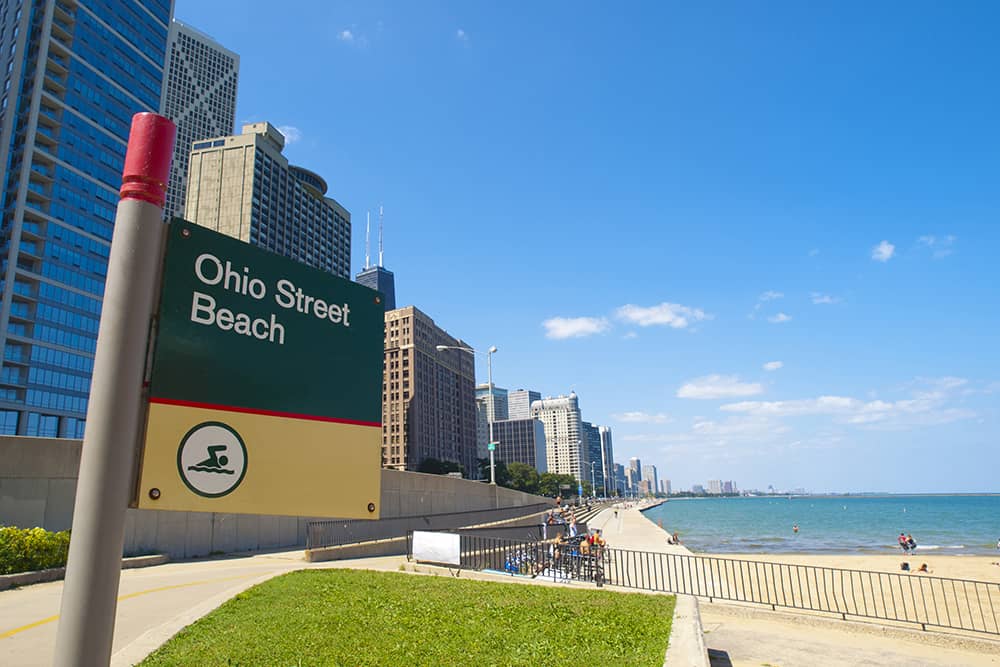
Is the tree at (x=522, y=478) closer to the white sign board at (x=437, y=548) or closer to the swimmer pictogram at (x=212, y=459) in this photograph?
the white sign board at (x=437, y=548)

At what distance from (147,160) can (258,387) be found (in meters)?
1.29

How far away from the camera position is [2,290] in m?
75.6

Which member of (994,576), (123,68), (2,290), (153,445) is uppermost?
(123,68)

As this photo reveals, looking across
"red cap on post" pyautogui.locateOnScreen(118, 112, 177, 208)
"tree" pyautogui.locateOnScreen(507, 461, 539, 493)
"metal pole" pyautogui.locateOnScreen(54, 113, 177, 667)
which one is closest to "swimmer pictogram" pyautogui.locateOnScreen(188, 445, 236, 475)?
"metal pole" pyautogui.locateOnScreen(54, 113, 177, 667)

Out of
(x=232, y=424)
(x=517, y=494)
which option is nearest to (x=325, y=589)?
(x=232, y=424)

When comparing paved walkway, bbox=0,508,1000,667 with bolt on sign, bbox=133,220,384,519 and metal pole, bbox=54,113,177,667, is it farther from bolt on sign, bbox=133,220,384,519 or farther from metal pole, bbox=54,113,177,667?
metal pole, bbox=54,113,177,667

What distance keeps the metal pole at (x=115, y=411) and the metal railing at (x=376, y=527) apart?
1298 centimetres

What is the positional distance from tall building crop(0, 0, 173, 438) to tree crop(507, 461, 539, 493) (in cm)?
9455

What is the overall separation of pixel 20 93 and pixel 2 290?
28437mm

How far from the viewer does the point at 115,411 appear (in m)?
2.68

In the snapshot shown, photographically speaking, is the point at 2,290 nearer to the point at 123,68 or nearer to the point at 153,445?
the point at 123,68

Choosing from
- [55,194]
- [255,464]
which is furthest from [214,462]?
[55,194]

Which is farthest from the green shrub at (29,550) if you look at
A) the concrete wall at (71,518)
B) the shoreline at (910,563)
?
the shoreline at (910,563)

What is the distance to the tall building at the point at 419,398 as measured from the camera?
149 m
